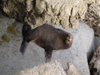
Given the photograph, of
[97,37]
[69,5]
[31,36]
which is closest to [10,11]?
[69,5]

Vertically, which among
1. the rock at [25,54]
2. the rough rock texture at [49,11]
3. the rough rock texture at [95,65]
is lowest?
the rough rock texture at [95,65]

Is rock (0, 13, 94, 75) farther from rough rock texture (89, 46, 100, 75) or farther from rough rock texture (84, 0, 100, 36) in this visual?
rough rock texture (84, 0, 100, 36)

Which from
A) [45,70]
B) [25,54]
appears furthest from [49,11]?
[45,70]

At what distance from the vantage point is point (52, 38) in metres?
0.82

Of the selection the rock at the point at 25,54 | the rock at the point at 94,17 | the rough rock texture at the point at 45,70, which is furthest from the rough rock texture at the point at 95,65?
the rough rock texture at the point at 45,70

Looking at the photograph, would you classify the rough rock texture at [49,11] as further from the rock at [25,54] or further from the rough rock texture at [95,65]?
the rough rock texture at [95,65]

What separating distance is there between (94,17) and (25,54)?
1.09 meters

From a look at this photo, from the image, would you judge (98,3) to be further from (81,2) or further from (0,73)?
(0,73)

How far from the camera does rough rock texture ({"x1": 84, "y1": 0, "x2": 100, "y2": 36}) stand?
171 cm

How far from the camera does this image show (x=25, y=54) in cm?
133

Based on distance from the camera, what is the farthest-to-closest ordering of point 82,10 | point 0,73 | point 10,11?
point 10,11, point 82,10, point 0,73

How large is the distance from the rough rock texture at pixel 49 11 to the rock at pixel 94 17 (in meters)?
0.18

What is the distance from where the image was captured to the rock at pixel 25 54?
4.20 ft

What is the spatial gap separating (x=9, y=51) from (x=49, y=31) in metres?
0.68
